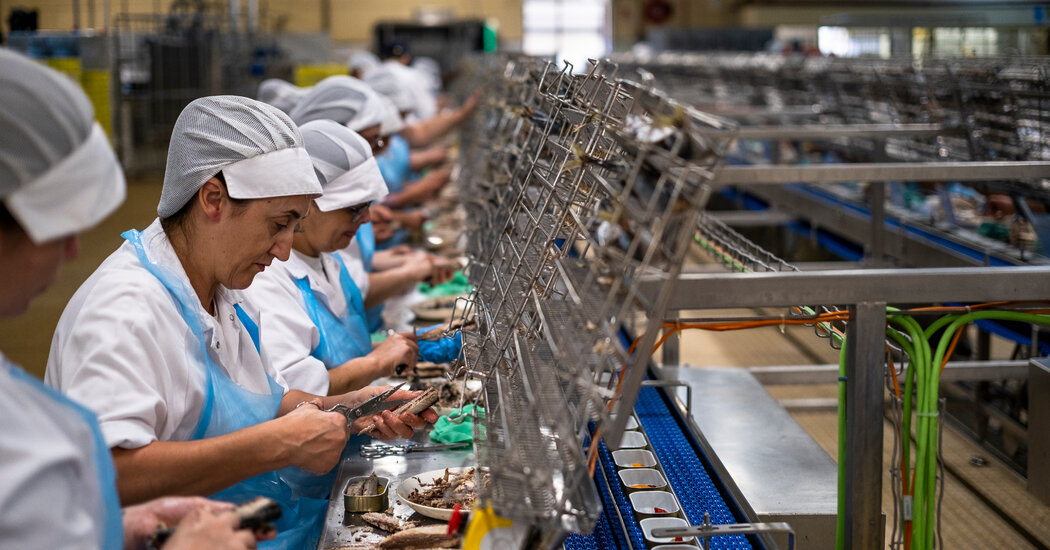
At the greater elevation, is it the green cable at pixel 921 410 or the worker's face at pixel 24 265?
the worker's face at pixel 24 265

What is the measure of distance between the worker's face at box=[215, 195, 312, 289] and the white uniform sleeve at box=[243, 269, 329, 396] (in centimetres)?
49

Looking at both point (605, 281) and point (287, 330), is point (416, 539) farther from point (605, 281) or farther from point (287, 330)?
point (287, 330)

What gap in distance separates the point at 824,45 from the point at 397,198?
11.6 m

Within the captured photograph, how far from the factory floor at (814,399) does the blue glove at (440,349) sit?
920 mm

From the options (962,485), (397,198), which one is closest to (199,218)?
(962,485)

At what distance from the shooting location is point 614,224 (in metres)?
1.52

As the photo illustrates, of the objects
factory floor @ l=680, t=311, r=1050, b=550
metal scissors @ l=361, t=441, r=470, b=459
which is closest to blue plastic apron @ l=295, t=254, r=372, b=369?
metal scissors @ l=361, t=441, r=470, b=459

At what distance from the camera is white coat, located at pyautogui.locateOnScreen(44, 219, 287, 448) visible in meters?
1.57

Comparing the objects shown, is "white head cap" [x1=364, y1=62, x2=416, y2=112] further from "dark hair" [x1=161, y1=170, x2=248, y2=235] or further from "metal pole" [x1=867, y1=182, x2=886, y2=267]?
"dark hair" [x1=161, y1=170, x2=248, y2=235]

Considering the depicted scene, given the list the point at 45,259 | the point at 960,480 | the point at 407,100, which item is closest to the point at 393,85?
the point at 407,100

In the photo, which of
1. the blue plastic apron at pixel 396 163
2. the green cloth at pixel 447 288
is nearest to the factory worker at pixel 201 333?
the green cloth at pixel 447 288

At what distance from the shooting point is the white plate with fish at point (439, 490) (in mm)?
1958

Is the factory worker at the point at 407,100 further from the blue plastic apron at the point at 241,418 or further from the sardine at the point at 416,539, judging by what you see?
the sardine at the point at 416,539

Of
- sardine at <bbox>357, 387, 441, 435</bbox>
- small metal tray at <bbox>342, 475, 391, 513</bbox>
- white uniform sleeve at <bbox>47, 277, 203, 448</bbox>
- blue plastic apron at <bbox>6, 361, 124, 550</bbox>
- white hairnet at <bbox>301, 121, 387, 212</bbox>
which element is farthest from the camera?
white hairnet at <bbox>301, 121, 387, 212</bbox>
